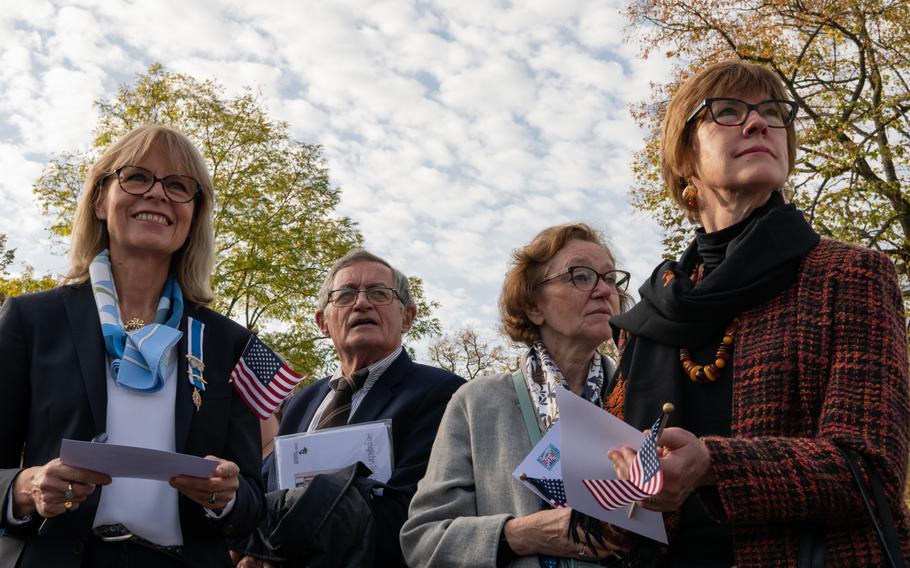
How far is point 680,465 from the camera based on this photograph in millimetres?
1911

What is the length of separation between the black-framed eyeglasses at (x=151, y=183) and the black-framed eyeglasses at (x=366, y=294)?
187 cm

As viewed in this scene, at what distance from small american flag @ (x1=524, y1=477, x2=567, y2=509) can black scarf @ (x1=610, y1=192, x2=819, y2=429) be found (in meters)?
0.44

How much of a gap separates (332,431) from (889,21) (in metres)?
14.8

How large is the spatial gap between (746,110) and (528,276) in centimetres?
161

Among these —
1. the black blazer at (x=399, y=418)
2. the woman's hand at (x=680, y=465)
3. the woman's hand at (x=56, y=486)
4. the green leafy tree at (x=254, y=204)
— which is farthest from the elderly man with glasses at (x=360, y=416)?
the green leafy tree at (x=254, y=204)

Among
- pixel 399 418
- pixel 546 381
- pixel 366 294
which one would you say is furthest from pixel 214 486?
pixel 366 294

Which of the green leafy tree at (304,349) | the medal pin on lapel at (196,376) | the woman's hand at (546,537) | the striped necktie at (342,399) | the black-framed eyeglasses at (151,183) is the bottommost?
the woman's hand at (546,537)

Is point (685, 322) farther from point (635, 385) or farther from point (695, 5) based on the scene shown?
point (695, 5)

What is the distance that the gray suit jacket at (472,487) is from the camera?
2998mm

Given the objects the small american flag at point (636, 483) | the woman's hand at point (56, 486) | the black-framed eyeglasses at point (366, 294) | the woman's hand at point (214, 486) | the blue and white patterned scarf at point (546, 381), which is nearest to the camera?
the small american flag at point (636, 483)

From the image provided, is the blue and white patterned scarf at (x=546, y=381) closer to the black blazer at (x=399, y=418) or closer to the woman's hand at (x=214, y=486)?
the black blazer at (x=399, y=418)

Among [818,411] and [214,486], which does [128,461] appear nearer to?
[214,486]

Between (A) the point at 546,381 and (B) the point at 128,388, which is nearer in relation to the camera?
(B) the point at 128,388

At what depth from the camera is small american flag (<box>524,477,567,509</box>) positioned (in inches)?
111
